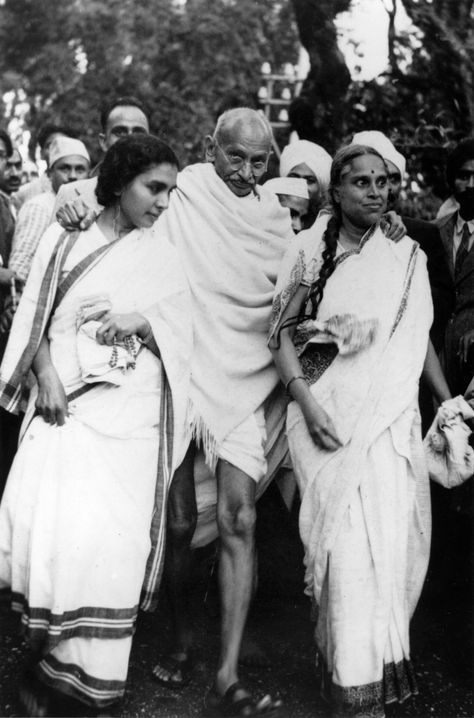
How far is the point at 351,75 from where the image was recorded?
6.22 meters

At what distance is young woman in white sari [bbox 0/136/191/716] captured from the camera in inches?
118

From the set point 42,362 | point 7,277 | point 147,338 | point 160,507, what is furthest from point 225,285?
point 7,277

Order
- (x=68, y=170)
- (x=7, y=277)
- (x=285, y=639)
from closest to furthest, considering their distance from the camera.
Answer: (x=285, y=639)
(x=7, y=277)
(x=68, y=170)

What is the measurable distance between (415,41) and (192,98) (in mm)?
4876

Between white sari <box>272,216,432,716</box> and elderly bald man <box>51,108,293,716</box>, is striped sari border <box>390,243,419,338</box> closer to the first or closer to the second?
white sari <box>272,216,432,716</box>

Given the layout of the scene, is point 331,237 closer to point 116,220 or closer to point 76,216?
point 116,220

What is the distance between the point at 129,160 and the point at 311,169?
1.46 m

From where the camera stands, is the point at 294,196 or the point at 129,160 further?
the point at 294,196

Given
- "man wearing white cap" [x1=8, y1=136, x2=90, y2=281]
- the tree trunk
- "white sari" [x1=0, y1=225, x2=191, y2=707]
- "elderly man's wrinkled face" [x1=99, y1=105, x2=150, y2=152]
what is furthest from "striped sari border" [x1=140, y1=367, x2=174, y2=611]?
the tree trunk

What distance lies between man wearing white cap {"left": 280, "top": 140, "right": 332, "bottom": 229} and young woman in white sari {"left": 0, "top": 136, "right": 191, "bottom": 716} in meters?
1.26

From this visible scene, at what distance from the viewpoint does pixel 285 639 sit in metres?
3.90

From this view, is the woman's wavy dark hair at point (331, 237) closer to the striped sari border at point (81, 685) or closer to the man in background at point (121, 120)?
the man in background at point (121, 120)

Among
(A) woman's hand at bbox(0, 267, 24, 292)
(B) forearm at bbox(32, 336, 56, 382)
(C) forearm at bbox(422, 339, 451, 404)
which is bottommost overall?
(C) forearm at bbox(422, 339, 451, 404)

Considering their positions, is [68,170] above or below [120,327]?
above
